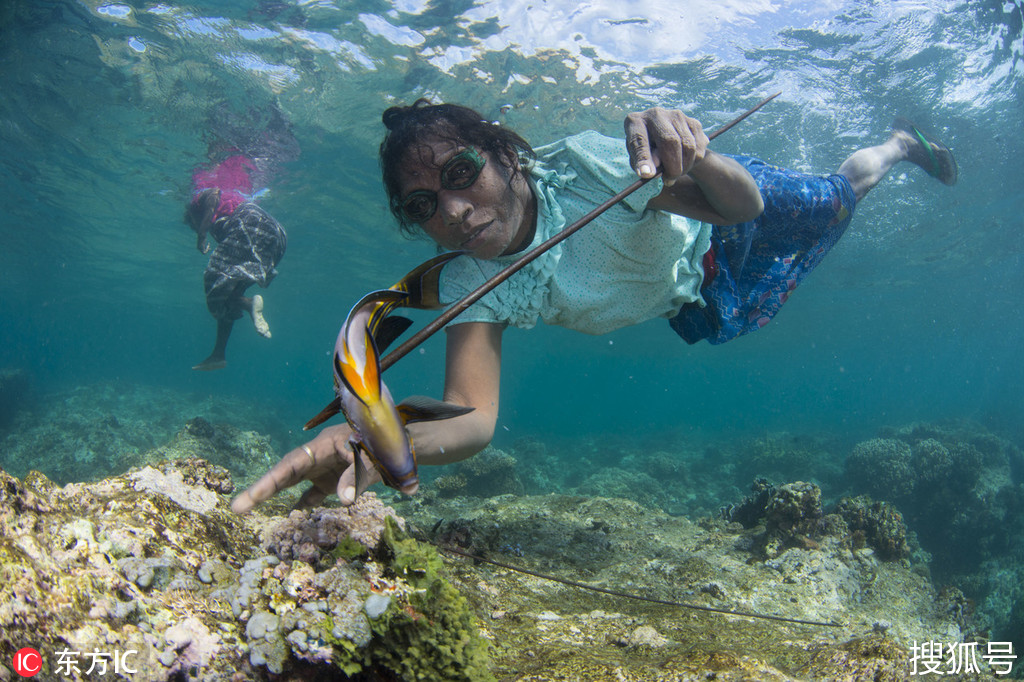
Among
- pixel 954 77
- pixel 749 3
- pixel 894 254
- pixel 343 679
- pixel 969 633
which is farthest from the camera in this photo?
pixel 894 254

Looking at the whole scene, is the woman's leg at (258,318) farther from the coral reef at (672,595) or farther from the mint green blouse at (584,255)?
the mint green blouse at (584,255)

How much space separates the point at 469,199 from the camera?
259 cm

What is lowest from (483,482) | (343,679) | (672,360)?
(672,360)

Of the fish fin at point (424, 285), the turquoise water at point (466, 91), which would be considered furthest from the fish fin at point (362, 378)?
the turquoise water at point (466, 91)

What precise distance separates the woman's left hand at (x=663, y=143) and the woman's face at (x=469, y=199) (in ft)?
2.50

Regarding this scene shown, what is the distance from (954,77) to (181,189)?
85.0 ft

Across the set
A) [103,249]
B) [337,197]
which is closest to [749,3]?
[337,197]

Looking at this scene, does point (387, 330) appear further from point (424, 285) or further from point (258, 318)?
point (258, 318)

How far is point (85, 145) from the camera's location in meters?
15.8

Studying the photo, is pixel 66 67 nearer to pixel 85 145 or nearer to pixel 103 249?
pixel 85 145

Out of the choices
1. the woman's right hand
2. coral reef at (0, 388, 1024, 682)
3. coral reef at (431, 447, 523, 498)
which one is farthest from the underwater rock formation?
coral reef at (431, 447, 523, 498)

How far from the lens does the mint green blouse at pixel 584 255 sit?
287cm

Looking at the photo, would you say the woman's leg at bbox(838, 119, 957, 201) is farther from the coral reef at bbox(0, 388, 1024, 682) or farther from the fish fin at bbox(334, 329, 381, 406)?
the fish fin at bbox(334, 329, 381, 406)

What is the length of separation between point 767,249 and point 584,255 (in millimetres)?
1791
